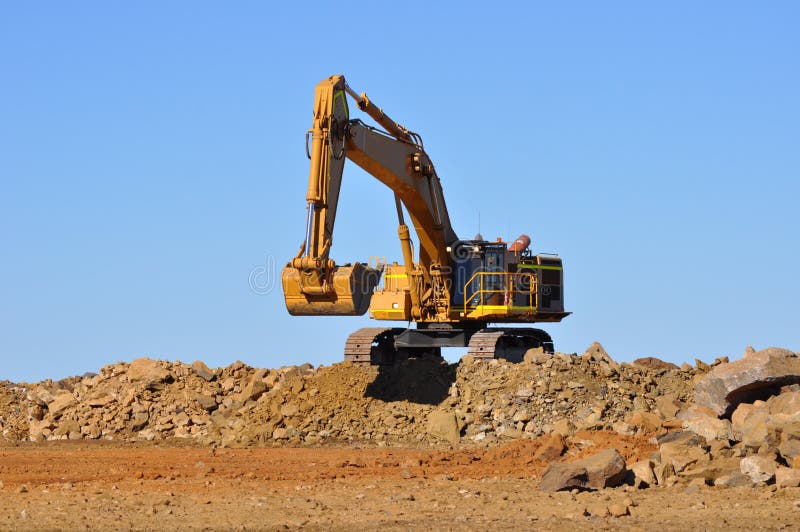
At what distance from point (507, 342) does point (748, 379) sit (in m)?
8.20

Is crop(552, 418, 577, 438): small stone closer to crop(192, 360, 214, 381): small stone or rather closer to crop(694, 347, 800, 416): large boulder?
crop(694, 347, 800, 416): large boulder

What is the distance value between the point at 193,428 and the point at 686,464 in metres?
11.0

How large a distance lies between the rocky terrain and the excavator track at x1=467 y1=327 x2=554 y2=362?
0.39 metres

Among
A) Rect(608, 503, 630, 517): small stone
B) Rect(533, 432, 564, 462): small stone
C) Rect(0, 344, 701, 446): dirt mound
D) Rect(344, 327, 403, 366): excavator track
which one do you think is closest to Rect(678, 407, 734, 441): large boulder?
Rect(533, 432, 564, 462): small stone

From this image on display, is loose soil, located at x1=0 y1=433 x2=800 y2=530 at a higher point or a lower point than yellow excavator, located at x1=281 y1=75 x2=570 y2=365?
lower

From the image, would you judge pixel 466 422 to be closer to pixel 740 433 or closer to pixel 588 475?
pixel 740 433

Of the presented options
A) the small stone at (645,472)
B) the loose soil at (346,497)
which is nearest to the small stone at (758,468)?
the loose soil at (346,497)

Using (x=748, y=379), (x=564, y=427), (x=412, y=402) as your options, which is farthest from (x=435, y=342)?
(x=748, y=379)

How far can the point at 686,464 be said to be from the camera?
16.1 meters

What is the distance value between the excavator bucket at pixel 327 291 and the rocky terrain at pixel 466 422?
2.44 m

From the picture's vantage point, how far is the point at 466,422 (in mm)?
22594

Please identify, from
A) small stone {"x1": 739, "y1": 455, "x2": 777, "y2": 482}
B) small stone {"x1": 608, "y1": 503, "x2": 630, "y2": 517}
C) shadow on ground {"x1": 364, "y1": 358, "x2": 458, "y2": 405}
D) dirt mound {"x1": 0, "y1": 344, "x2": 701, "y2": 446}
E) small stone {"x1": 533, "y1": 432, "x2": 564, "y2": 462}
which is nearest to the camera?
small stone {"x1": 608, "y1": 503, "x2": 630, "y2": 517}

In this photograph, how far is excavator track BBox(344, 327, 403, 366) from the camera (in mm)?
25109

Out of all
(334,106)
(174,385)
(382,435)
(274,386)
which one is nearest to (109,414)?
(174,385)
